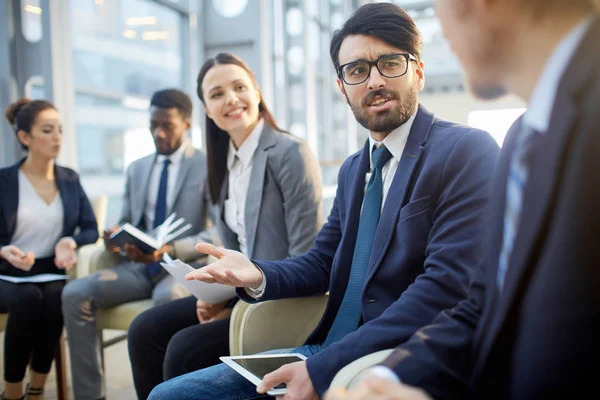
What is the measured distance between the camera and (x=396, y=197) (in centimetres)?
135

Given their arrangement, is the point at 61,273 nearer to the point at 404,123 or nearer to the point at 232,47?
the point at 404,123

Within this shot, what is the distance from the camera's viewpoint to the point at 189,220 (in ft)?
9.27

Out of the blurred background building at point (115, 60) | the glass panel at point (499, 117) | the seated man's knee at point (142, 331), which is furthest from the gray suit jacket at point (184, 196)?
the glass panel at point (499, 117)

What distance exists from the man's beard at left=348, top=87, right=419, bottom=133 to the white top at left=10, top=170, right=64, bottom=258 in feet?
6.91

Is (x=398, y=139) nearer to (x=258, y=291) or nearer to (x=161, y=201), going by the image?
(x=258, y=291)

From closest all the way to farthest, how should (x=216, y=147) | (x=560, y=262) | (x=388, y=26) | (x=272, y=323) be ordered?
(x=560, y=262), (x=388, y=26), (x=272, y=323), (x=216, y=147)

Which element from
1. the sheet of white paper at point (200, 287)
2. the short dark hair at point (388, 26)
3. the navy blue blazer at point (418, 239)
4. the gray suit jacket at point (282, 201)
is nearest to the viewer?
the navy blue blazer at point (418, 239)

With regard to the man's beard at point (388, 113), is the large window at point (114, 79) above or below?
above

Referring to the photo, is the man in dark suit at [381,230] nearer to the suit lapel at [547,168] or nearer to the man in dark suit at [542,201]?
the man in dark suit at [542,201]

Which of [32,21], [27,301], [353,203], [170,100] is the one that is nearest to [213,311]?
[353,203]

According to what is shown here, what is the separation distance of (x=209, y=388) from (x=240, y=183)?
1033mm

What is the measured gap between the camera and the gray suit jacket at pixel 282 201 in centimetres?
208

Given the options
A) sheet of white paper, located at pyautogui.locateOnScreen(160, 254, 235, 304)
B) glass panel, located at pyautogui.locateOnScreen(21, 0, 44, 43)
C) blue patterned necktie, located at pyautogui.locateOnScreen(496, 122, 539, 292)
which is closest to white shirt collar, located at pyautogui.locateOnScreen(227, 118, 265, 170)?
sheet of white paper, located at pyautogui.locateOnScreen(160, 254, 235, 304)

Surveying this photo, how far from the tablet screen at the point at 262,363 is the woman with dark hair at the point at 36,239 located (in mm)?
1709
